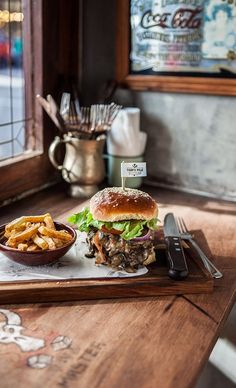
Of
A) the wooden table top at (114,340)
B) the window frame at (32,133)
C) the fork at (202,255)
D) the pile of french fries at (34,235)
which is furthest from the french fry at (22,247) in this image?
the window frame at (32,133)

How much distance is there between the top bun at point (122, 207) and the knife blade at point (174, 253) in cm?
11

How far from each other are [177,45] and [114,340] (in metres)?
1.26

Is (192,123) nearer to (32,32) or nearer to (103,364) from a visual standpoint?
(32,32)

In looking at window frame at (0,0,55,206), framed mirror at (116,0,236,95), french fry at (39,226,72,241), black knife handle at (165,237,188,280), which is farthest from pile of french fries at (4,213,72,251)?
framed mirror at (116,0,236,95)

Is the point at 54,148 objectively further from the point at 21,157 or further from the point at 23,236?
the point at 23,236

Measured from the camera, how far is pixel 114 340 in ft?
3.29

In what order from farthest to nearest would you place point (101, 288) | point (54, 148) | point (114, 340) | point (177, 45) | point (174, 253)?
1. point (177, 45)
2. point (54, 148)
3. point (174, 253)
4. point (101, 288)
5. point (114, 340)

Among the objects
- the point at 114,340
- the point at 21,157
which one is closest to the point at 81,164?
the point at 21,157

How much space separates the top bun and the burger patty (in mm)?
48

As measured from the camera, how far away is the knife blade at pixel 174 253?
1.21 metres

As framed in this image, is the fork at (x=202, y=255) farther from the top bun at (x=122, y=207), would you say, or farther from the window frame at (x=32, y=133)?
the window frame at (x=32, y=133)

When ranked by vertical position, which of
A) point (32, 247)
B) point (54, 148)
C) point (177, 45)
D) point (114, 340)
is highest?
point (177, 45)

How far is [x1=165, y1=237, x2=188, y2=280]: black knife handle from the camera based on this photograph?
47.5 inches

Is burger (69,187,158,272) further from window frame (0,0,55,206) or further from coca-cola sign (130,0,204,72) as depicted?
coca-cola sign (130,0,204,72)
